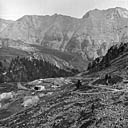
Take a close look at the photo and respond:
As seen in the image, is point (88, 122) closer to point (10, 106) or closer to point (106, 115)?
point (106, 115)

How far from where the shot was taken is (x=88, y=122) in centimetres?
4678

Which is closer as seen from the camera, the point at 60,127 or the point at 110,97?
the point at 60,127

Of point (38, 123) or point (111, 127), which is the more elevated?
point (111, 127)

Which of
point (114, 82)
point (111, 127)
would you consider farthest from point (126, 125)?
point (114, 82)

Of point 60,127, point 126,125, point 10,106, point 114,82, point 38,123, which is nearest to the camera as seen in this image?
point 126,125

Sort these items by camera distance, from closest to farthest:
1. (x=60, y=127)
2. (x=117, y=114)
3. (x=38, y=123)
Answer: (x=117, y=114)
(x=60, y=127)
(x=38, y=123)

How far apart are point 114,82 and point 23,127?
128 ft

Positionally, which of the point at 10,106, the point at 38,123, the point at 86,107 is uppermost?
the point at 86,107

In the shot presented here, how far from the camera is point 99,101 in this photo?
195 ft

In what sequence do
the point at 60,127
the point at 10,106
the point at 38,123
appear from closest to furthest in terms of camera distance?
the point at 60,127, the point at 38,123, the point at 10,106

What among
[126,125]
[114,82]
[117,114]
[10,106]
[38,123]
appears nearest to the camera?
[126,125]

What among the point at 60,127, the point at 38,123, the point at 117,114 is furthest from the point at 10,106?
the point at 117,114

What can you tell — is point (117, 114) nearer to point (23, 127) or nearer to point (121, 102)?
point (121, 102)

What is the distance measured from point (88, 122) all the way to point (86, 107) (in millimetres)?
11636
